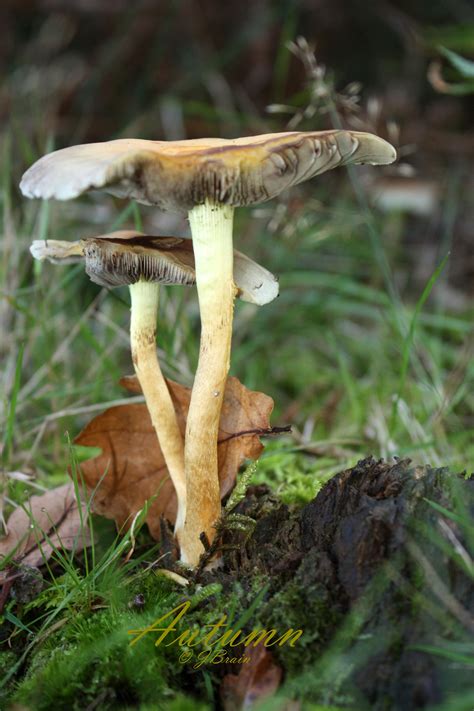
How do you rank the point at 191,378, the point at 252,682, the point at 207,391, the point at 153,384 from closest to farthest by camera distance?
1. the point at 252,682
2. the point at 207,391
3. the point at 153,384
4. the point at 191,378

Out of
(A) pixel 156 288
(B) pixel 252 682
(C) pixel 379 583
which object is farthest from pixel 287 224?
(B) pixel 252 682

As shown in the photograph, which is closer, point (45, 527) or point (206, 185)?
point (206, 185)

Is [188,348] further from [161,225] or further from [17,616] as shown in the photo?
[161,225]

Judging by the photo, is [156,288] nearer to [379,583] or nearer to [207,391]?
[207,391]

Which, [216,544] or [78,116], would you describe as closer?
[216,544]

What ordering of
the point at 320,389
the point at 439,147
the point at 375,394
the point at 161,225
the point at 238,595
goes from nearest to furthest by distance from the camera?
the point at 238,595, the point at 375,394, the point at 320,389, the point at 161,225, the point at 439,147

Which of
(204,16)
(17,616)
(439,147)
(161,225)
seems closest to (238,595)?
(17,616)

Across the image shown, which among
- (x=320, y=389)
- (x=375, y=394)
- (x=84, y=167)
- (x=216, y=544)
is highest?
(x=84, y=167)
